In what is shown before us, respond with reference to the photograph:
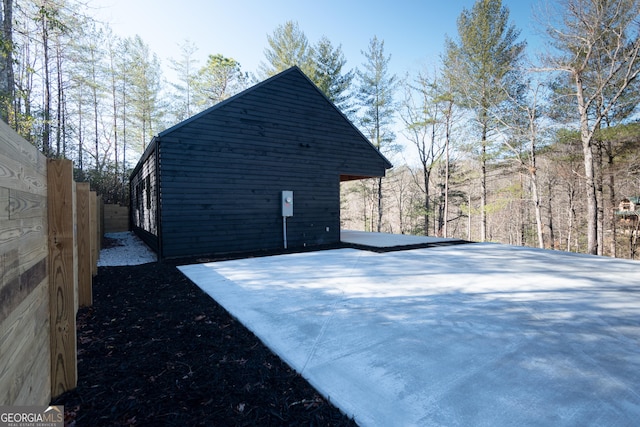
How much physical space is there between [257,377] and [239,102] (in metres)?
6.74

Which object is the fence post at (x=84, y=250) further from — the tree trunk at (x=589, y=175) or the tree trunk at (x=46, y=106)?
the tree trunk at (x=589, y=175)

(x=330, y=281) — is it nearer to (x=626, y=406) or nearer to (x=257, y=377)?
(x=257, y=377)

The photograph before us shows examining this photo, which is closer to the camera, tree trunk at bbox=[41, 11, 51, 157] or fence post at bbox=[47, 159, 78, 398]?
fence post at bbox=[47, 159, 78, 398]

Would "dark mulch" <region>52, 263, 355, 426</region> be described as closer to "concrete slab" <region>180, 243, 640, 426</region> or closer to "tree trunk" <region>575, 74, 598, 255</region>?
"concrete slab" <region>180, 243, 640, 426</region>

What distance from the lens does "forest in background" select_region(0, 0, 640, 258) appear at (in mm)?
8438

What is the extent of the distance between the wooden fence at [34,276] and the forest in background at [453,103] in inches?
236

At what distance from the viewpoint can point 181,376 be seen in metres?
1.71

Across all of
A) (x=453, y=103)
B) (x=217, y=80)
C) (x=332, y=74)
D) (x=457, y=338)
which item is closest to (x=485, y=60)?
(x=453, y=103)

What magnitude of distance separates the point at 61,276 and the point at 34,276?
34 cm

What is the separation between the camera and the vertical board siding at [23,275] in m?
0.87

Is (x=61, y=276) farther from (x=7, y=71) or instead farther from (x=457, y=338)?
(x=7, y=71)

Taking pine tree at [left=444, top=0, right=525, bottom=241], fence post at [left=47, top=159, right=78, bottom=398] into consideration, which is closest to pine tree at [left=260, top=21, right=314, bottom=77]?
pine tree at [left=444, top=0, right=525, bottom=241]

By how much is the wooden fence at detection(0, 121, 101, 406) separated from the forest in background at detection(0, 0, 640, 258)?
19.6 ft

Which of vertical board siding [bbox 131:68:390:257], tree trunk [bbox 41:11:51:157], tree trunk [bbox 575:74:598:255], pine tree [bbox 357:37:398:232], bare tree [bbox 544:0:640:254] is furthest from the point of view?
pine tree [bbox 357:37:398:232]
